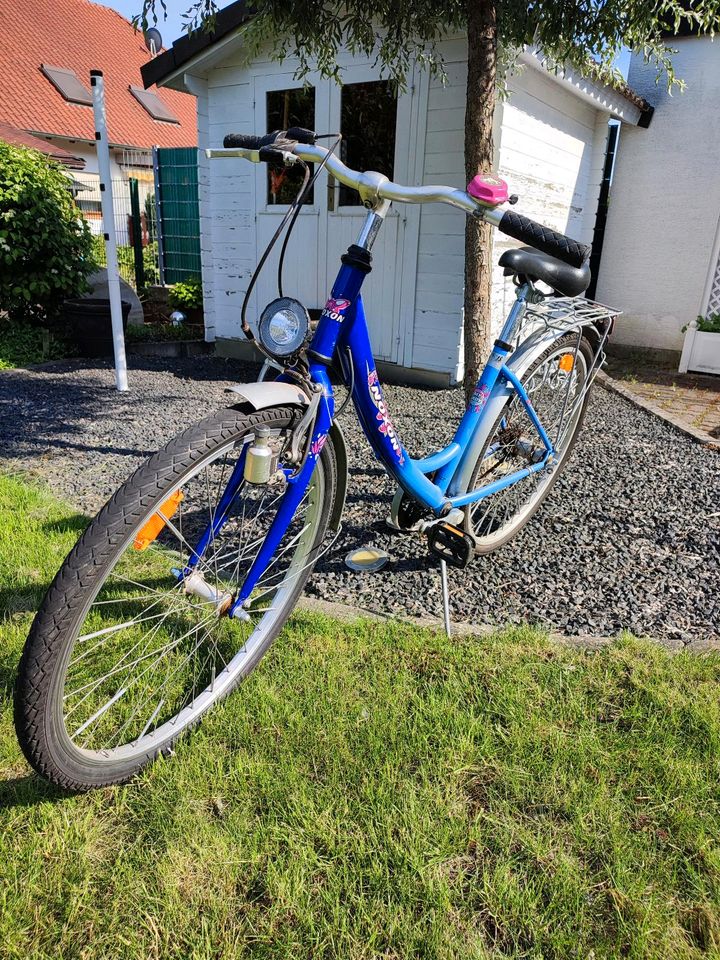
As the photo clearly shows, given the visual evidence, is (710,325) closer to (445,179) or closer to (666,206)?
(666,206)

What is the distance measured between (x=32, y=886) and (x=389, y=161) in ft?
18.8

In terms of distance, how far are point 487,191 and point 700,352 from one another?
6039mm

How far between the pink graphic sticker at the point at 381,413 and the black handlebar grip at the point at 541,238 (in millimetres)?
561

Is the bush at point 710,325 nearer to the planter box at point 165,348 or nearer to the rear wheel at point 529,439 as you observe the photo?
the rear wheel at point 529,439

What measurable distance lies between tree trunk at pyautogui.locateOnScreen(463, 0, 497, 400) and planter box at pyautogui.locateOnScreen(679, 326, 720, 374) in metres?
4.35

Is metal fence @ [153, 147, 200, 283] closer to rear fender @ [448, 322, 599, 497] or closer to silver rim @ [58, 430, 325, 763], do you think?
rear fender @ [448, 322, 599, 497]

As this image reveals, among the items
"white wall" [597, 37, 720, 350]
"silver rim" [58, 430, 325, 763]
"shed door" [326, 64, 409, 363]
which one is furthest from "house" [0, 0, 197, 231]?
"silver rim" [58, 430, 325, 763]

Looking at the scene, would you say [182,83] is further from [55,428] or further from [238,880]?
[238,880]

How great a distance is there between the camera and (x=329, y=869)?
1.40 meters

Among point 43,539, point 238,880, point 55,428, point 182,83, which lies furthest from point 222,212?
point 238,880

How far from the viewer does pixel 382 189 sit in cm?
174

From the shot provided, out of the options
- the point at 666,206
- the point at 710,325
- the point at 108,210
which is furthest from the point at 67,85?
the point at 710,325

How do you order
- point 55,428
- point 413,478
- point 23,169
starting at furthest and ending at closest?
point 23,169 < point 55,428 < point 413,478

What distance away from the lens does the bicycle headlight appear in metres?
1.65
